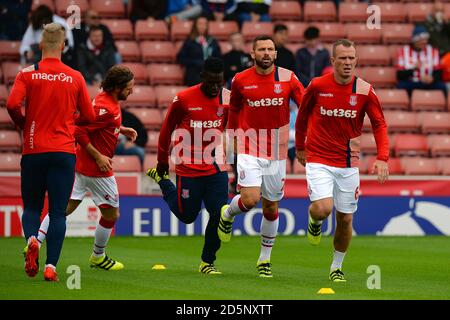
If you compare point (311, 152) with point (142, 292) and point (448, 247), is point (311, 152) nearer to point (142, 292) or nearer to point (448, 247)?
point (142, 292)

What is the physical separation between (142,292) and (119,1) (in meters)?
13.5

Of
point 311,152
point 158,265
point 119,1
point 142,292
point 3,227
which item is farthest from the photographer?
point 119,1

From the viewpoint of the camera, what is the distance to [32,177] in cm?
1095

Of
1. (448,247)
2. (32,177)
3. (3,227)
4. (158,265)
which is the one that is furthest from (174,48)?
(32,177)

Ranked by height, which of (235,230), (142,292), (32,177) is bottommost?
(235,230)

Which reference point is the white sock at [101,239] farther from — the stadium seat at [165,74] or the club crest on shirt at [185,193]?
the stadium seat at [165,74]

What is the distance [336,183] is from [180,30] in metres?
11.3

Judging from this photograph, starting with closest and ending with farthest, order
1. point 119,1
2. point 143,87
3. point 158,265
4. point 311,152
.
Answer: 1. point 311,152
2. point 158,265
3. point 143,87
4. point 119,1

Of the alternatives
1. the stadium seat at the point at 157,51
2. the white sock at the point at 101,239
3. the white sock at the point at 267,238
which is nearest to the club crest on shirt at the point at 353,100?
the white sock at the point at 267,238

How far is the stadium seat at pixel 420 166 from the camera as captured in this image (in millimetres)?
20594

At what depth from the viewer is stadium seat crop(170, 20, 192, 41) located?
2238 cm

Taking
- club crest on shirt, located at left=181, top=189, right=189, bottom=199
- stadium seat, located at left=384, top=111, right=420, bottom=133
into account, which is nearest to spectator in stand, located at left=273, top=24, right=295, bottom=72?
stadium seat, located at left=384, top=111, right=420, bottom=133

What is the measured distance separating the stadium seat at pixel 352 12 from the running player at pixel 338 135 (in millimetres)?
12160

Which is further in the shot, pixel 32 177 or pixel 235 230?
pixel 235 230
